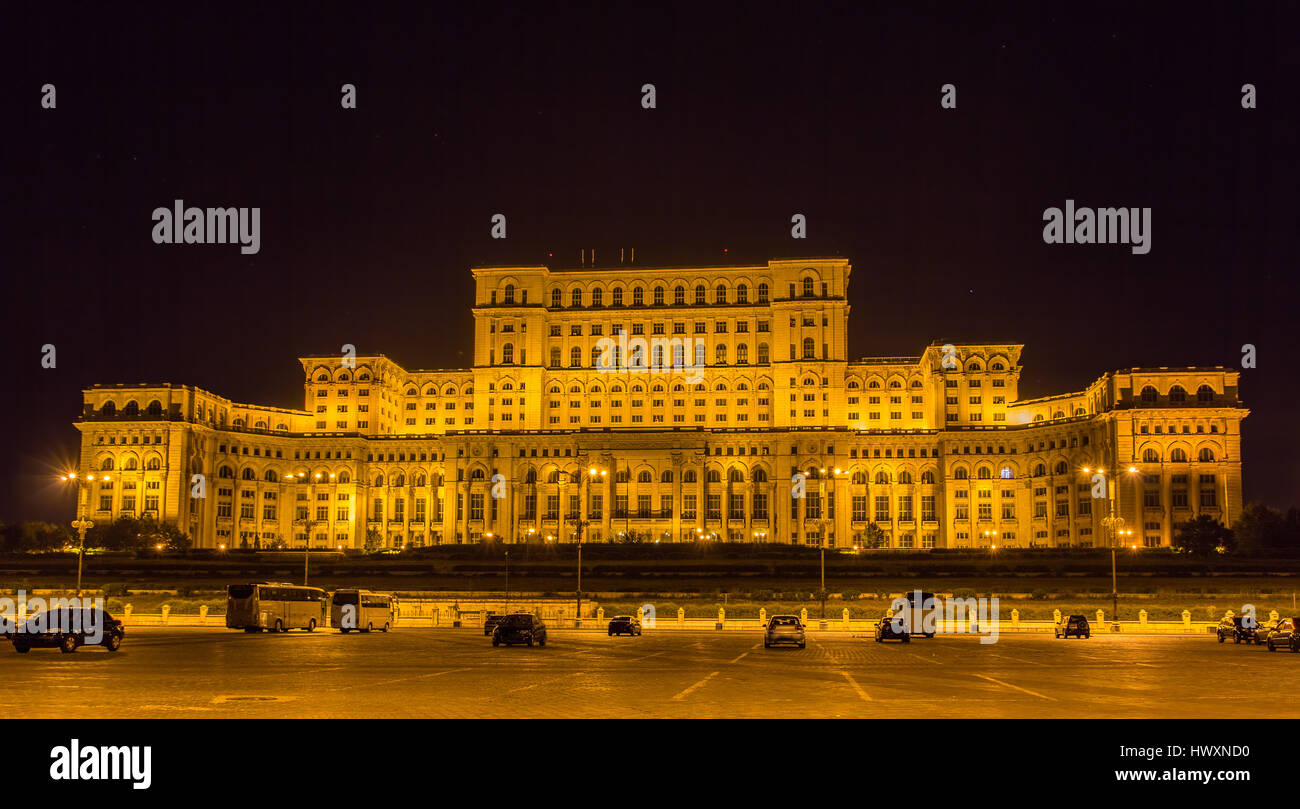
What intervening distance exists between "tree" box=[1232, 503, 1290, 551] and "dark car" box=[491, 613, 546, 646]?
273ft

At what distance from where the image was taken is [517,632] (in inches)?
1732

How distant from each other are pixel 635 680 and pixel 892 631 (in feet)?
81.8

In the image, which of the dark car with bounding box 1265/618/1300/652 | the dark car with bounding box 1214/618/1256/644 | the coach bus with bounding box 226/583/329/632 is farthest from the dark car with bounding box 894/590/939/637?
the coach bus with bounding box 226/583/329/632

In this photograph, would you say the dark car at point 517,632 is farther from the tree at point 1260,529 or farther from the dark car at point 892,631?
the tree at point 1260,529

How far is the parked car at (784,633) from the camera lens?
43375 mm

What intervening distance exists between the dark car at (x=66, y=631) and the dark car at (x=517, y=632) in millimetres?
13512

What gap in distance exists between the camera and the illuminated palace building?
138875 millimetres

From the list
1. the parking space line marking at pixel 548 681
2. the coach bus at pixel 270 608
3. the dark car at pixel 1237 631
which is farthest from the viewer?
the coach bus at pixel 270 608

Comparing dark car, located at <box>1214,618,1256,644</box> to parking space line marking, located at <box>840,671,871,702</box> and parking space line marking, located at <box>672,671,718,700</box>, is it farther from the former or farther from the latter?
parking space line marking, located at <box>672,671,718,700</box>

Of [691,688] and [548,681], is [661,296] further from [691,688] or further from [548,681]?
[691,688]

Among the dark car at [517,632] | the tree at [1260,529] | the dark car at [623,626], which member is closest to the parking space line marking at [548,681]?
the dark car at [517,632]

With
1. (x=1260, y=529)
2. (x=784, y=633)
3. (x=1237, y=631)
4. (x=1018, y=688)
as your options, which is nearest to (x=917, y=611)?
(x=1237, y=631)
